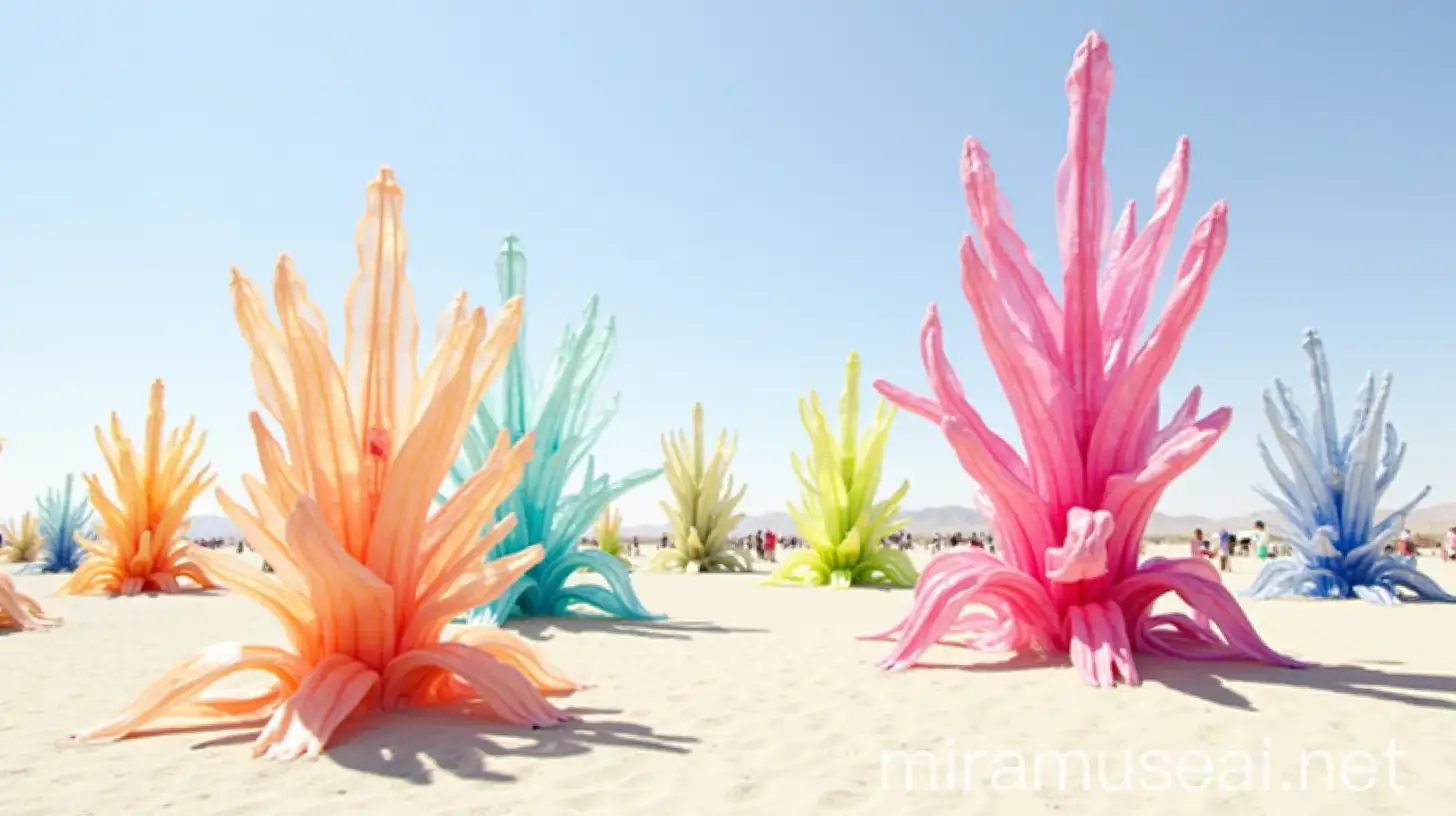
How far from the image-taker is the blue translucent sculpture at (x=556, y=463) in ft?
34.0

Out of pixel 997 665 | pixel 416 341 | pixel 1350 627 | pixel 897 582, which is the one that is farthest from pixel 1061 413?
pixel 897 582

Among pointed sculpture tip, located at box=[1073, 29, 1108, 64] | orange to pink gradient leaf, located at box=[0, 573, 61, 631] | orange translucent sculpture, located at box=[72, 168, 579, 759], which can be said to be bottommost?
orange to pink gradient leaf, located at box=[0, 573, 61, 631]

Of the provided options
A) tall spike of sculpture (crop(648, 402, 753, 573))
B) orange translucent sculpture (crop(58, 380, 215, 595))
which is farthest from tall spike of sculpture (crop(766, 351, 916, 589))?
orange translucent sculpture (crop(58, 380, 215, 595))

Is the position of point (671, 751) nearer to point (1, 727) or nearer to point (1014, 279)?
point (1, 727)

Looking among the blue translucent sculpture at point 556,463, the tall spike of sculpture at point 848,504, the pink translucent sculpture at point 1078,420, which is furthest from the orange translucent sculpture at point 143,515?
the pink translucent sculpture at point 1078,420

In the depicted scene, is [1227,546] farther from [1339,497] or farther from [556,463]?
[556,463]

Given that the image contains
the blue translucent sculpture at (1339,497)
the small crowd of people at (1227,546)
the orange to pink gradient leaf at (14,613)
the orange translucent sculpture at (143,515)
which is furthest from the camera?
the small crowd of people at (1227,546)

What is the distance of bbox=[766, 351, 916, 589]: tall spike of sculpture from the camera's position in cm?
1577

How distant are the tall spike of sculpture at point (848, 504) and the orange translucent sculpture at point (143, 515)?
10128 mm

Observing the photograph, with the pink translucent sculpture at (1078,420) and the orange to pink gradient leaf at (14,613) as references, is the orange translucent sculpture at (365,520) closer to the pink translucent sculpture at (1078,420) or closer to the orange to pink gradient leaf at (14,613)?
the pink translucent sculpture at (1078,420)

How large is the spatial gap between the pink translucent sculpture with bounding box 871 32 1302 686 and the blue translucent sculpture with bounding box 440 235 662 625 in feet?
15.2

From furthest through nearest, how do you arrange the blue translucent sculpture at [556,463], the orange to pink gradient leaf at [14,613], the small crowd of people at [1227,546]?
the small crowd of people at [1227,546]
the blue translucent sculpture at [556,463]
the orange to pink gradient leaf at [14,613]

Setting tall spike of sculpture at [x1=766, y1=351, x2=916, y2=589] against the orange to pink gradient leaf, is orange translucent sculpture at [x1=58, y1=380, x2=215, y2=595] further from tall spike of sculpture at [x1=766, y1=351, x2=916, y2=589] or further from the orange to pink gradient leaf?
tall spike of sculpture at [x1=766, y1=351, x2=916, y2=589]

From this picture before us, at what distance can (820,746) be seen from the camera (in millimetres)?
4383
